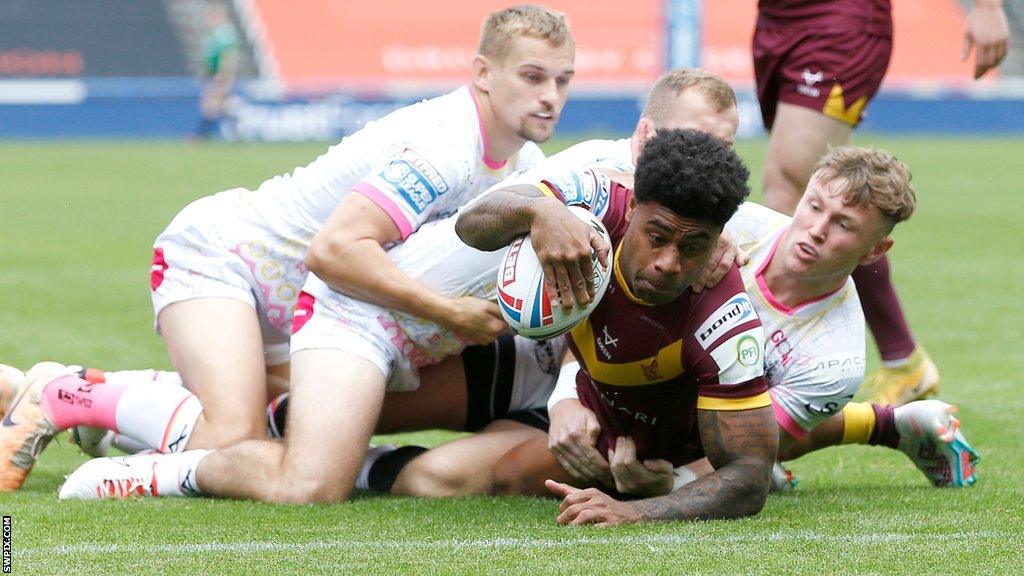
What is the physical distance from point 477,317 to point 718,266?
0.88 meters

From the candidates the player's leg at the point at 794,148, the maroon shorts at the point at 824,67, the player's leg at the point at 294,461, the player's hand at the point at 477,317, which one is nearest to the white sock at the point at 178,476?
the player's leg at the point at 294,461

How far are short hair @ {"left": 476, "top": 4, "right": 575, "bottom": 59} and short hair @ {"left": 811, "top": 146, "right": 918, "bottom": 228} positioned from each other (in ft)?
3.89

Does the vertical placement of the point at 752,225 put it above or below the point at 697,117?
below

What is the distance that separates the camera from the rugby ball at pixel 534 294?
4.14 m

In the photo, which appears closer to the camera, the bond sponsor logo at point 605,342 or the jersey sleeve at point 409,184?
the bond sponsor logo at point 605,342

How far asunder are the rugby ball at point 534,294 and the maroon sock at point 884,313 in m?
2.35

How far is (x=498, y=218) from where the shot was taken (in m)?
4.29

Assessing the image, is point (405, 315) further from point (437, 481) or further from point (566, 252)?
point (566, 252)

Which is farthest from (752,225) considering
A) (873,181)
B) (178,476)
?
(178,476)

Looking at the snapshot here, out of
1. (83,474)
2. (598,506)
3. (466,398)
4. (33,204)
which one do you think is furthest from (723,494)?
(33,204)

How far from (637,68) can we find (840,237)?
97.5 feet

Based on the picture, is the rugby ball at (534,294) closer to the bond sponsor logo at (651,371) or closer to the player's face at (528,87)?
the bond sponsor logo at (651,371)

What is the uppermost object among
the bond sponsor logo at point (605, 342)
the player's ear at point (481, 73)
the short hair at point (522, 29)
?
the short hair at point (522, 29)
